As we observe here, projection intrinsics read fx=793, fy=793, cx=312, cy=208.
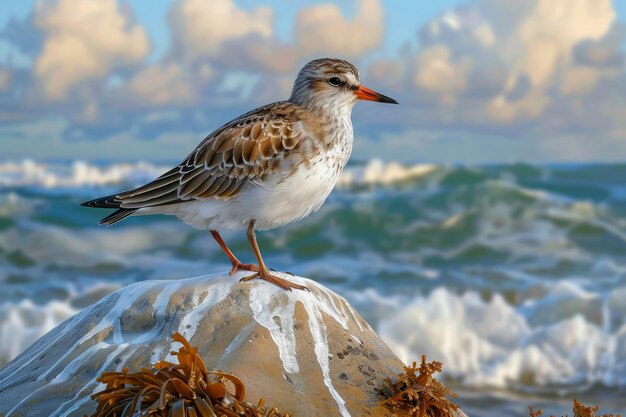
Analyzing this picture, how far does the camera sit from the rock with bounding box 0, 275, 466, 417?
5910 millimetres

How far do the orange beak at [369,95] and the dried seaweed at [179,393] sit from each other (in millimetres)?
3576

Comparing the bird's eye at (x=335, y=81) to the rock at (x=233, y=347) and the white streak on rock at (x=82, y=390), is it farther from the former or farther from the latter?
the white streak on rock at (x=82, y=390)

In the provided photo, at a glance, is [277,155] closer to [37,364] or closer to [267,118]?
[267,118]

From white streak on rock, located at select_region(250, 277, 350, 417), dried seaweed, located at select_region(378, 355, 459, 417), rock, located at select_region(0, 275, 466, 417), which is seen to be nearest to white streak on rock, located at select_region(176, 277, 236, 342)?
rock, located at select_region(0, 275, 466, 417)

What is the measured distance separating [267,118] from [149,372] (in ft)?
10.4

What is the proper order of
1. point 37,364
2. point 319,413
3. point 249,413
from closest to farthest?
point 249,413 < point 319,413 < point 37,364

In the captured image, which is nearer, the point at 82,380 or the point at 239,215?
the point at 82,380

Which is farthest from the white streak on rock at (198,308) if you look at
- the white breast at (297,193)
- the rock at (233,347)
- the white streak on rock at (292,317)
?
the white breast at (297,193)

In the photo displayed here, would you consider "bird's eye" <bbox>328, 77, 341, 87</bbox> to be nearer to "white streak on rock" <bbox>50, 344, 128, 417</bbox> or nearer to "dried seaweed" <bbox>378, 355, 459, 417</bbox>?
"dried seaweed" <bbox>378, 355, 459, 417</bbox>

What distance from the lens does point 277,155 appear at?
24.3 ft

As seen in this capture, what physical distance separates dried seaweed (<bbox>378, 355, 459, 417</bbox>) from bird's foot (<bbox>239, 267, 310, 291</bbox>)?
1.25 meters

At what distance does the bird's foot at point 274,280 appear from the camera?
674cm

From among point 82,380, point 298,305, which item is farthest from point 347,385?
point 82,380

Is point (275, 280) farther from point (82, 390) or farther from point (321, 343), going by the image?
point (82, 390)
